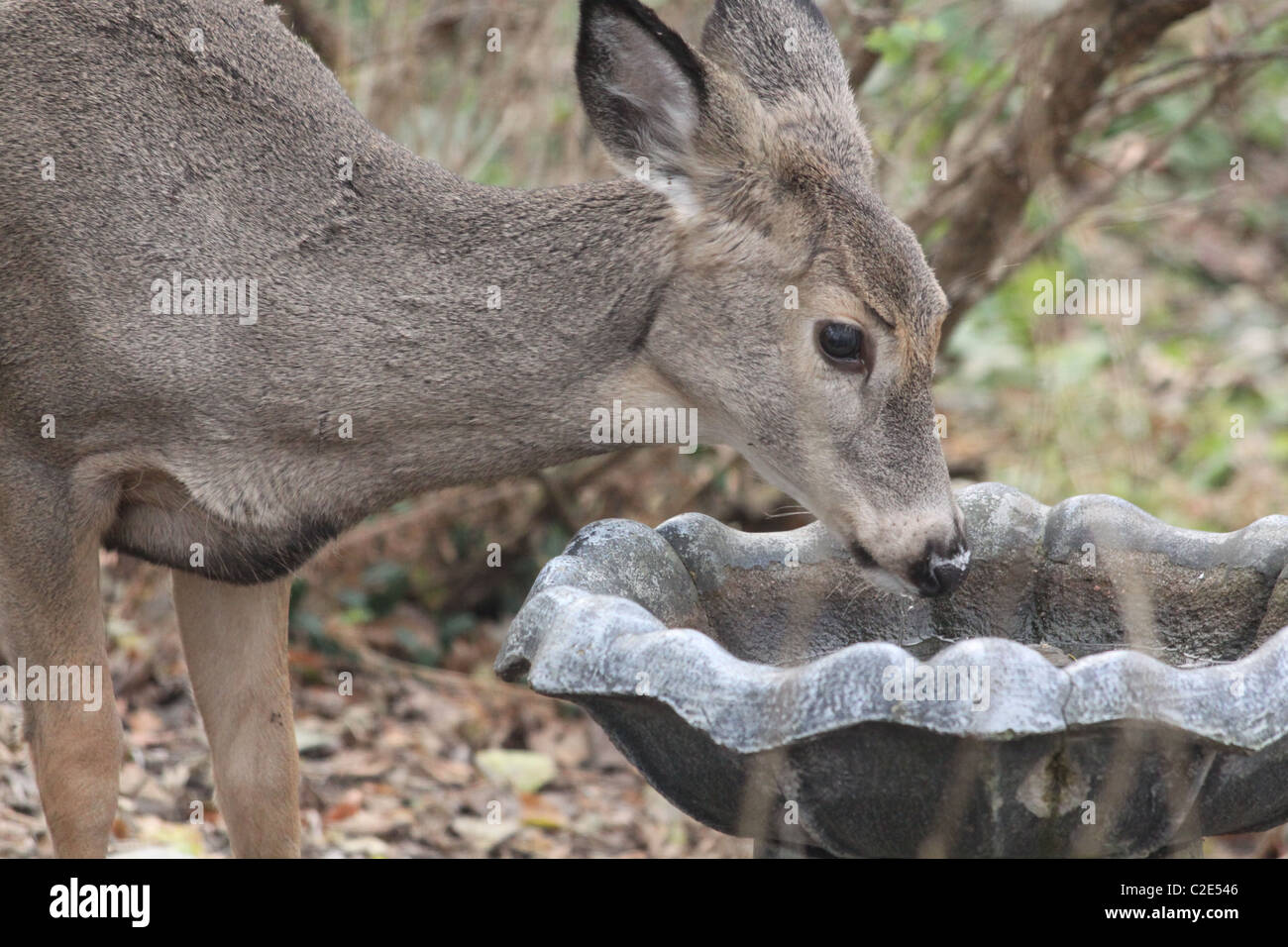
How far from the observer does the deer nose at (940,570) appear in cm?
392

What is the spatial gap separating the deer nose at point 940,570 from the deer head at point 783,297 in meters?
0.03

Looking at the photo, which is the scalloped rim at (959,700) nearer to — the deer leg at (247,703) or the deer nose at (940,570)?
the deer nose at (940,570)

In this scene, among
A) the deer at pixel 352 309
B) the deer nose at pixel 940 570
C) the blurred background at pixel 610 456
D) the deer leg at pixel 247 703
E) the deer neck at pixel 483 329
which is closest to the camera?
the deer nose at pixel 940 570

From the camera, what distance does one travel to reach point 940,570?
3.93 m

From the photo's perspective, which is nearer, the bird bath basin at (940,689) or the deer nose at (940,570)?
the bird bath basin at (940,689)

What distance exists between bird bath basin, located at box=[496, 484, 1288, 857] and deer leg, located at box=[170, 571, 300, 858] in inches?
63.7

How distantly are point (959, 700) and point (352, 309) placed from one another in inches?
85.5

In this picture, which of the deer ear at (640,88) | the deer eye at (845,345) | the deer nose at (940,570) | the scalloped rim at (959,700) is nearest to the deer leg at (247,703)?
the deer ear at (640,88)

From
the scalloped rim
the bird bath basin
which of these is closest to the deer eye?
the bird bath basin

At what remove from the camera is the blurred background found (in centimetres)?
621

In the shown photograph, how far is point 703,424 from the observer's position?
14.3ft

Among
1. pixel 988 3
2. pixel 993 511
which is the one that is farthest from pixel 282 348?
pixel 988 3

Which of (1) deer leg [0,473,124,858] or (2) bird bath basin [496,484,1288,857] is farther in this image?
(1) deer leg [0,473,124,858]

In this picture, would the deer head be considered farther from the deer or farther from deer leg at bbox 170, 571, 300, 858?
deer leg at bbox 170, 571, 300, 858
